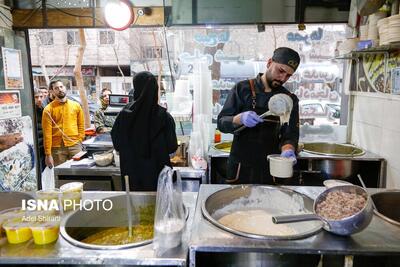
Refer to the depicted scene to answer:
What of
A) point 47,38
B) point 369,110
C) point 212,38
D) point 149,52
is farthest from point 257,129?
point 47,38

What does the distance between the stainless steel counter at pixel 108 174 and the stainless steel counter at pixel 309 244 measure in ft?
5.96

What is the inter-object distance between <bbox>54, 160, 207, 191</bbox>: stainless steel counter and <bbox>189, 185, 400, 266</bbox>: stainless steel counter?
1.82 m

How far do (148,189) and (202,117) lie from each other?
1092 mm

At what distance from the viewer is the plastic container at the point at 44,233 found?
115cm

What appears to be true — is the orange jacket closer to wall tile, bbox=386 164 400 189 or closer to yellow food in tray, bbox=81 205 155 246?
yellow food in tray, bbox=81 205 155 246

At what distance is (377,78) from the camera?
2764 millimetres

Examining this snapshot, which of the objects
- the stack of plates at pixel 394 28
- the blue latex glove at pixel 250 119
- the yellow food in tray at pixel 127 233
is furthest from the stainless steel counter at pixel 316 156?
the yellow food in tray at pixel 127 233

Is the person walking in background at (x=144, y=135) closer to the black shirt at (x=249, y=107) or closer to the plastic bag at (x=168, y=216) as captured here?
the black shirt at (x=249, y=107)

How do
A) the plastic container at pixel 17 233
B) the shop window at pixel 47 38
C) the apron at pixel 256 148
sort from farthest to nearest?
1. the shop window at pixel 47 38
2. the apron at pixel 256 148
3. the plastic container at pixel 17 233

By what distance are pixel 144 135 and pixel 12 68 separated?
1.87 metres

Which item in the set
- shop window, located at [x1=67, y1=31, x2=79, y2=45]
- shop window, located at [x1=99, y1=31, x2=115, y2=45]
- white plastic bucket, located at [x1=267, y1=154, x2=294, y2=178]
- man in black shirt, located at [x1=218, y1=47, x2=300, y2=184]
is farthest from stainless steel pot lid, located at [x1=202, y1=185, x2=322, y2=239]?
shop window, located at [x1=99, y1=31, x2=115, y2=45]

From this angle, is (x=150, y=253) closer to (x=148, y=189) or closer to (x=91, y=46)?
(x=148, y=189)

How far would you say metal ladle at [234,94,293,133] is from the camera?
210 centimetres

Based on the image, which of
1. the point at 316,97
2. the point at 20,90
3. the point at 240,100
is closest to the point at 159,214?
the point at 240,100
